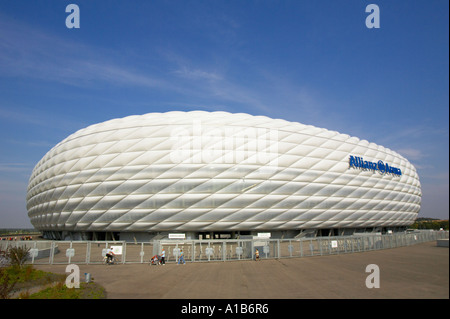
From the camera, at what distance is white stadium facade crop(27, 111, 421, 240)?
25922mm

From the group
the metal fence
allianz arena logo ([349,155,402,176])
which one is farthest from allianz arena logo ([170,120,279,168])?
allianz arena logo ([349,155,402,176])

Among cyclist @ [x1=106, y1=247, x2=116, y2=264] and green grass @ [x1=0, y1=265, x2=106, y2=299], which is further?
cyclist @ [x1=106, y1=247, x2=116, y2=264]

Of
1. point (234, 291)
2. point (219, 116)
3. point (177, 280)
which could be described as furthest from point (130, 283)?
point (219, 116)

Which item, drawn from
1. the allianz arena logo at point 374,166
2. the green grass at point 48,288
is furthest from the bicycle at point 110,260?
the allianz arena logo at point 374,166

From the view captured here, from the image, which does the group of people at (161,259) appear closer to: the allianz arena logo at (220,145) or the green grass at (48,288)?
the green grass at (48,288)

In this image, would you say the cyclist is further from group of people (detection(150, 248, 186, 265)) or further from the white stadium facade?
the white stadium facade

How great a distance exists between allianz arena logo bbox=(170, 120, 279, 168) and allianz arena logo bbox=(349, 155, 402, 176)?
36.3 ft

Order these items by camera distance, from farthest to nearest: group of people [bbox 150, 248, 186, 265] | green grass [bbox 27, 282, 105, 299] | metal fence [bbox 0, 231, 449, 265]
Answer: metal fence [bbox 0, 231, 449, 265]
group of people [bbox 150, 248, 186, 265]
green grass [bbox 27, 282, 105, 299]

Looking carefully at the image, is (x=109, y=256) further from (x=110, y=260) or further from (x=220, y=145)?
(x=220, y=145)

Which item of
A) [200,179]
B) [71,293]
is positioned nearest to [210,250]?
[200,179]

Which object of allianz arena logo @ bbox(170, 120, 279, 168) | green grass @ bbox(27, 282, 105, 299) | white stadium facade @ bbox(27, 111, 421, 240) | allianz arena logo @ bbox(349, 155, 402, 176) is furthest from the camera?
allianz arena logo @ bbox(349, 155, 402, 176)

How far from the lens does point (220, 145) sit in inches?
1045

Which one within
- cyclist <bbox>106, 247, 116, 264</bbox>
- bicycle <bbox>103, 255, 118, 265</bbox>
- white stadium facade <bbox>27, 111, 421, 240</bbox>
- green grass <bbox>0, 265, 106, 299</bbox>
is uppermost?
white stadium facade <bbox>27, 111, 421, 240</bbox>

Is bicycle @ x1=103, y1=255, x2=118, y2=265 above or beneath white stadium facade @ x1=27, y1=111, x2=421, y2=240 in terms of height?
beneath
